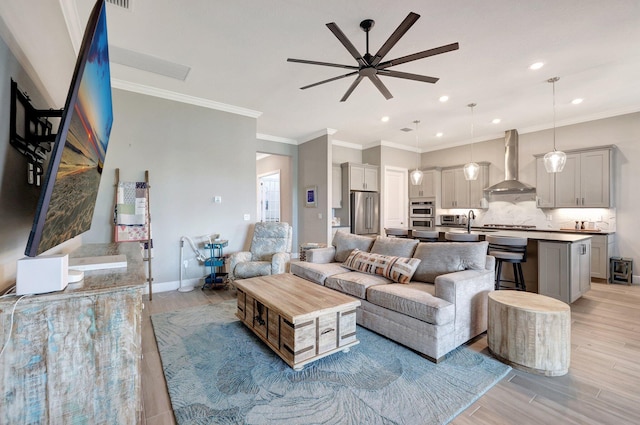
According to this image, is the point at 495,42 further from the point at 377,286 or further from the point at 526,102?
the point at 377,286

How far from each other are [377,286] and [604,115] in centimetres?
552

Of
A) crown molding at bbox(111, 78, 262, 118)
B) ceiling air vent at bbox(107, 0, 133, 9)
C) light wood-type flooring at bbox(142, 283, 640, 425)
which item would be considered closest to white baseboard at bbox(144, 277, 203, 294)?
light wood-type flooring at bbox(142, 283, 640, 425)

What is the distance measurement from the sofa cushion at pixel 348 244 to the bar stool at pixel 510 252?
1.58 metres

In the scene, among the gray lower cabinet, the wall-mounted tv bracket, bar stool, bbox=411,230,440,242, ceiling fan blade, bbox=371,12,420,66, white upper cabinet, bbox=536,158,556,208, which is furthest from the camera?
white upper cabinet, bbox=536,158,556,208

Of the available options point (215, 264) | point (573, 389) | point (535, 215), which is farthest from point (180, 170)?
point (535, 215)

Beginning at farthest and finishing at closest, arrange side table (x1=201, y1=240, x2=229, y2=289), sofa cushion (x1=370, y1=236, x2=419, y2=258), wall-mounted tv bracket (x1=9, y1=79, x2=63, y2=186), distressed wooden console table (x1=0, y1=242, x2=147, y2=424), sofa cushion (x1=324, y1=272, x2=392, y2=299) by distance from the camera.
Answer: side table (x1=201, y1=240, x2=229, y2=289) < sofa cushion (x1=370, y1=236, x2=419, y2=258) < sofa cushion (x1=324, y1=272, x2=392, y2=299) < wall-mounted tv bracket (x1=9, y1=79, x2=63, y2=186) < distressed wooden console table (x1=0, y1=242, x2=147, y2=424)

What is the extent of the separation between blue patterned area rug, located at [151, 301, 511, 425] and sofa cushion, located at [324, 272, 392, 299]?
0.42 metres

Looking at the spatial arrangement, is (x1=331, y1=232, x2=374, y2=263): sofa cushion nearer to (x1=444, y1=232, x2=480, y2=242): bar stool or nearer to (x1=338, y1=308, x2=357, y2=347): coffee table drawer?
(x1=444, y1=232, x2=480, y2=242): bar stool

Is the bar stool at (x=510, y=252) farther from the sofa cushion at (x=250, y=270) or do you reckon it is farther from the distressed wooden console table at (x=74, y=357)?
the distressed wooden console table at (x=74, y=357)

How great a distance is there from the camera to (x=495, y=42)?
2824 millimetres

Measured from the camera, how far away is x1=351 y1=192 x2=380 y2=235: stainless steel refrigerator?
6.34 m

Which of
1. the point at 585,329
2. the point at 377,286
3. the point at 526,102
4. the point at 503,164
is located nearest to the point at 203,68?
the point at 377,286

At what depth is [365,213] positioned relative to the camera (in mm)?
6473

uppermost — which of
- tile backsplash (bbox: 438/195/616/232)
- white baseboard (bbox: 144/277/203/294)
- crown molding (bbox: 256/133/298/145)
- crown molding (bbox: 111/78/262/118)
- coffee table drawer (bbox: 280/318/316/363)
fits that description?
crown molding (bbox: 111/78/262/118)
